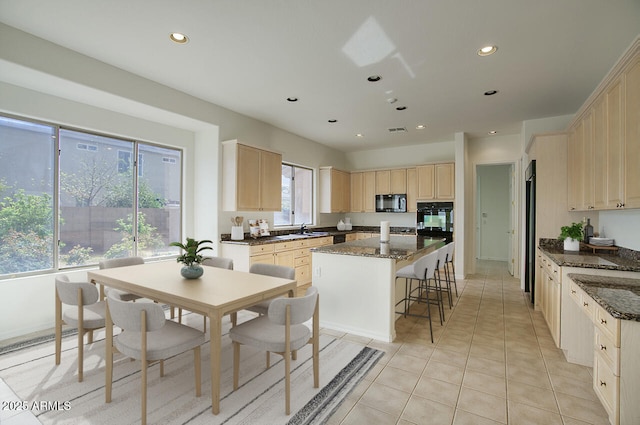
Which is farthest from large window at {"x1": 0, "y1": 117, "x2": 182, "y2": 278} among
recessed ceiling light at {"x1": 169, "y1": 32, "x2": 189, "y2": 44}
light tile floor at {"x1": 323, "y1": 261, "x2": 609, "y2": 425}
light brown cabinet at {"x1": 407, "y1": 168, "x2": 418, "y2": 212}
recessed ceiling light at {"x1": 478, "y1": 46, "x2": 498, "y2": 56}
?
light brown cabinet at {"x1": 407, "y1": 168, "x2": 418, "y2": 212}

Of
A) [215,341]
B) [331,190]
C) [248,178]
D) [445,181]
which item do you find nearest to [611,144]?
[215,341]

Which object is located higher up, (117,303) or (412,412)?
(117,303)

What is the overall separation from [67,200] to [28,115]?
967 millimetres

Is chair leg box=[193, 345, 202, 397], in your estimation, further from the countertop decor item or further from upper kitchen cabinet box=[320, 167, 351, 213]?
upper kitchen cabinet box=[320, 167, 351, 213]

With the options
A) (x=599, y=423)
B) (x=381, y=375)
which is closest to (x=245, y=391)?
(x=381, y=375)

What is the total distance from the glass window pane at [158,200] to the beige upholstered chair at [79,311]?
6.10ft

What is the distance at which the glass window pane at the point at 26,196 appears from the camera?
309cm

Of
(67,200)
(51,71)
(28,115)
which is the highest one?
(51,71)

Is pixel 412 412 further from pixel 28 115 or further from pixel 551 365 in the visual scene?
pixel 28 115

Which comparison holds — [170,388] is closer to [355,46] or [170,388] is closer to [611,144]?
[355,46]

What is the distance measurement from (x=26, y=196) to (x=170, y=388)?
2.73m

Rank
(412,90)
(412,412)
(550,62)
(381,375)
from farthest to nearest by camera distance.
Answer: (412,90) < (550,62) < (381,375) < (412,412)

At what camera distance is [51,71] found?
2.80 m

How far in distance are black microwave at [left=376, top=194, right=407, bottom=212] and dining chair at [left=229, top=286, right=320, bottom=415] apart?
16.3 ft
